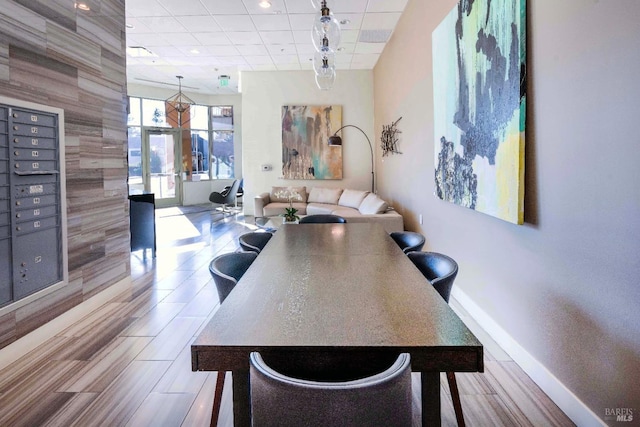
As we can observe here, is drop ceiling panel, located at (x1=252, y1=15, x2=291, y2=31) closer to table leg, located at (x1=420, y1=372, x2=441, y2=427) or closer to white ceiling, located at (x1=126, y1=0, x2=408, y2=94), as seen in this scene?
white ceiling, located at (x1=126, y1=0, x2=408, y2=94)

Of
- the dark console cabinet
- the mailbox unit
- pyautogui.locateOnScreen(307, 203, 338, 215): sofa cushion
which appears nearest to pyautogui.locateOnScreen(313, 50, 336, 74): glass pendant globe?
the mailbox unit

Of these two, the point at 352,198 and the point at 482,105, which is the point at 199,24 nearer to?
the point at 352,198

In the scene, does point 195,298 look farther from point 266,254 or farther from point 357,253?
point 357,253

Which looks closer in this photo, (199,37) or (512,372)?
(512,372)

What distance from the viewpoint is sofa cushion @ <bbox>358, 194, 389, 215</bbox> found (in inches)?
226

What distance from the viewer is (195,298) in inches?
151

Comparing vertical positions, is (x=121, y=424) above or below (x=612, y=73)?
below

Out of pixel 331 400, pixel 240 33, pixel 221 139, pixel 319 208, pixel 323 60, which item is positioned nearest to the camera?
pixel 331 400

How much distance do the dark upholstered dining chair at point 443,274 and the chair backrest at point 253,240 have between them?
3.52 ft

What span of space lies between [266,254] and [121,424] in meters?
1.08

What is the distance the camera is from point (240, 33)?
20.6 feet

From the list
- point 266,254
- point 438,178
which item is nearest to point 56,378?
point 266,254

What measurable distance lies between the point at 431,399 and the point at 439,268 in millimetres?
852

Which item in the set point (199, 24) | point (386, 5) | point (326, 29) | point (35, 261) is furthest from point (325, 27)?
point (199, 24)
